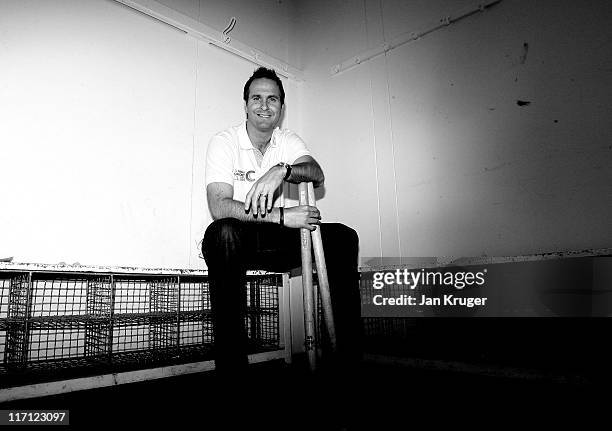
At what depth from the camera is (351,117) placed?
10.2ft

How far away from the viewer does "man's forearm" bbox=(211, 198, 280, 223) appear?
4.42 feet

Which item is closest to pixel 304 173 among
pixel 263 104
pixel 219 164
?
pixel 219 164

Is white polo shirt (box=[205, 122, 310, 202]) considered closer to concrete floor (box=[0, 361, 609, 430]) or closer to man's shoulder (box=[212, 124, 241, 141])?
man's shoulder (box=[212, 124, 241, 141])

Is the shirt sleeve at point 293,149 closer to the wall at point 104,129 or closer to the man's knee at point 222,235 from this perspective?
the man's knee at point 222,235

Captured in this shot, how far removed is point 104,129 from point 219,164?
3.73 feet

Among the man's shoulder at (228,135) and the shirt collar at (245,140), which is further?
the shirt collar at (245,140)

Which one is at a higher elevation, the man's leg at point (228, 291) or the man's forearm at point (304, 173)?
the man's forearm at point (304, 173)

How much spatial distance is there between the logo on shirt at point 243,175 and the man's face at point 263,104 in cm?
27

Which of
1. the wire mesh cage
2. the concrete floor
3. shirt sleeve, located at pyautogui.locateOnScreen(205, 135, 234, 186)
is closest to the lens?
the concrete floor

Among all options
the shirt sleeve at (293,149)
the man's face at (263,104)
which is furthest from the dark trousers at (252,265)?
the man's face at (263,104)

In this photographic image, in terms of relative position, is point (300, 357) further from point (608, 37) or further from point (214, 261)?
point (608, 37)

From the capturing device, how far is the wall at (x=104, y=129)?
80.1 inches

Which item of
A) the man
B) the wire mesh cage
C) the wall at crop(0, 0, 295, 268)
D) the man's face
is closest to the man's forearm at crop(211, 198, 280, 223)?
the man

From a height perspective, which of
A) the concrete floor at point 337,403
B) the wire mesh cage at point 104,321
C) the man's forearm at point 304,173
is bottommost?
the concrete floor at point 337,403
